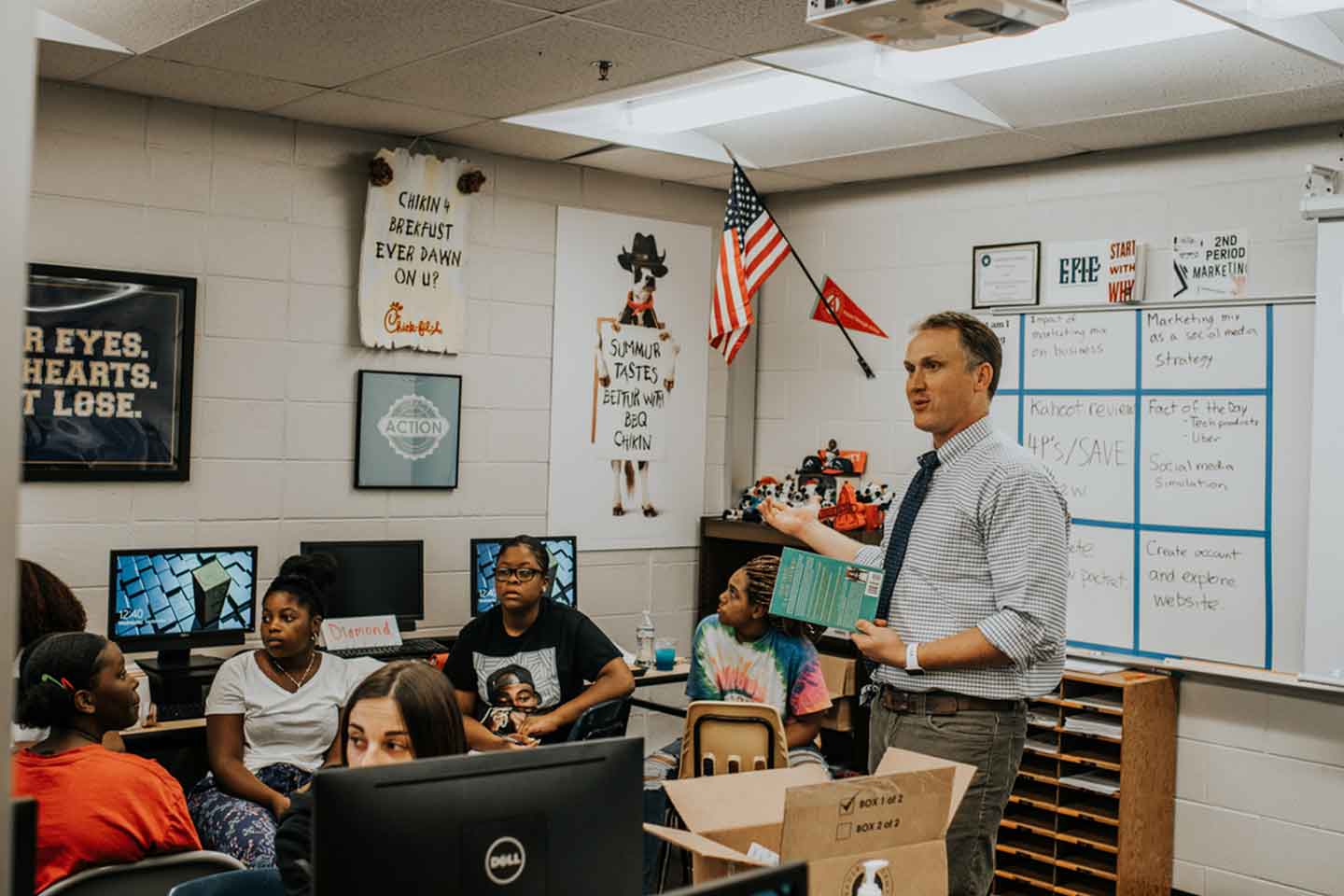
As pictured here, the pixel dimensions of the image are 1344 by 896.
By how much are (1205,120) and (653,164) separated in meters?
2.20

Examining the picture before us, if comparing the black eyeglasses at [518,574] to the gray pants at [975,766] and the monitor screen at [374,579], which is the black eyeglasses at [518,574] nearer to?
the monitor screen at [374,579]

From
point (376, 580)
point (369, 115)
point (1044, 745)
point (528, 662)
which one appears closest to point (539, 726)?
point (528, 662)

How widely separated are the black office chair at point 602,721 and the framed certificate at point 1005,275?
2368mm

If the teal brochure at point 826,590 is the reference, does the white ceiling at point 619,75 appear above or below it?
above

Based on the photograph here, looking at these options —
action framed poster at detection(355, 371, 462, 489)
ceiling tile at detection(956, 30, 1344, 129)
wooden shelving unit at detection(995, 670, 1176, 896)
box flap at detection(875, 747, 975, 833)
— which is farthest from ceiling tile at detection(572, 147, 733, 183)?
box flap at detection(875, 747, 975, 833)

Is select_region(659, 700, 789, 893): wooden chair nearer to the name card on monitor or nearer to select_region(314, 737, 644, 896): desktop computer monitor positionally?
the name card on monitor

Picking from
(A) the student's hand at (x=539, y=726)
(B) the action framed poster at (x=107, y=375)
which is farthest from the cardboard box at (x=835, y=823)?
(B) the action framed poster at (x=107, y=375)

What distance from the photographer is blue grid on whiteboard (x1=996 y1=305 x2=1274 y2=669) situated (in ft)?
15.0

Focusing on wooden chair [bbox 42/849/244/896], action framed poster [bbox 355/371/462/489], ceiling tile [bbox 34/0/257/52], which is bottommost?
wooden chair [bbox 42/849/244/896]

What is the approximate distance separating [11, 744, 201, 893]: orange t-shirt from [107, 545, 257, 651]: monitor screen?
1.62m

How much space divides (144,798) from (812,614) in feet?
4.52

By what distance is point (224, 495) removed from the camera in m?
4.89

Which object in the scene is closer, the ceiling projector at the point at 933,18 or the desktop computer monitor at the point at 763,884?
the desktop computer monitor at the point at 763,884

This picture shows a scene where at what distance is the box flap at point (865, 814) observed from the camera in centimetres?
195
